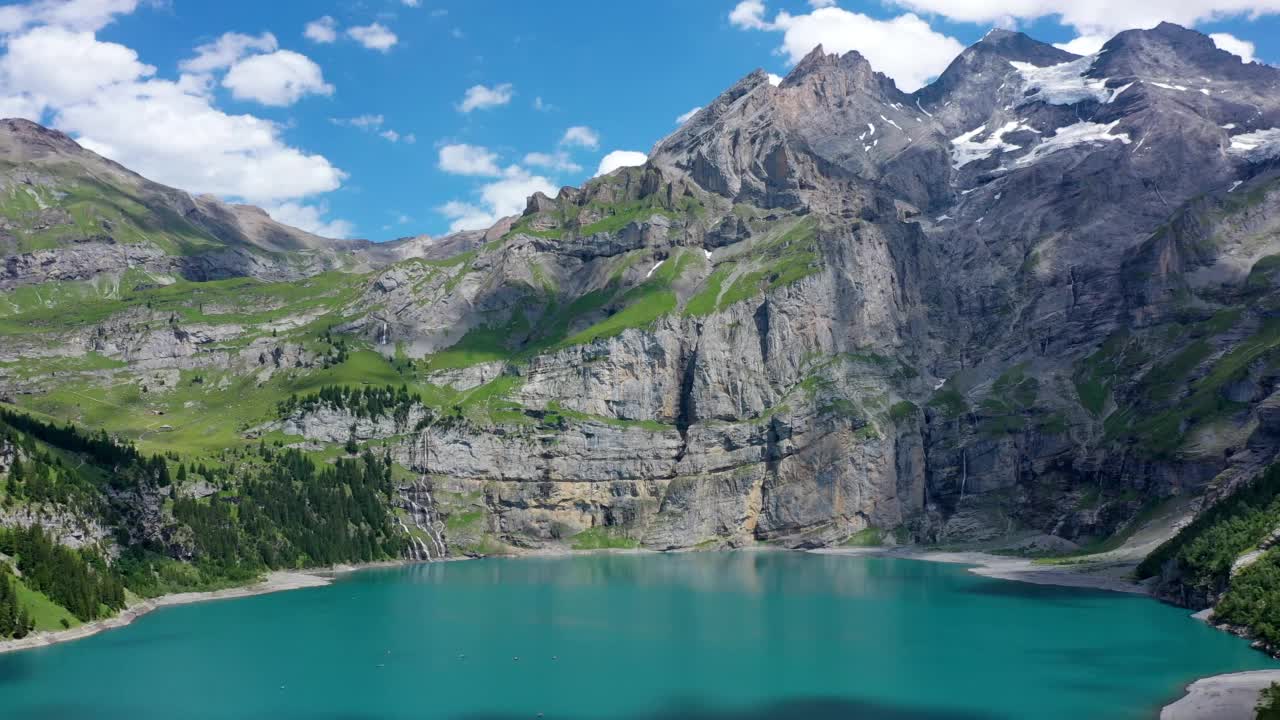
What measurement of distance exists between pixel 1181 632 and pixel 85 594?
411ft

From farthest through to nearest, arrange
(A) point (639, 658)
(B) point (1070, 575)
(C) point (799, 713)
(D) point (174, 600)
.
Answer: (B) point (1070, 575) → (D) point (174, 600) → (A) point (639, 658) → (C) point (799, 713)

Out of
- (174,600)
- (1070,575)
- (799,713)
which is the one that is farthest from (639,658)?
(1070,575)

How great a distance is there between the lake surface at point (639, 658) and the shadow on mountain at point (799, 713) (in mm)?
313

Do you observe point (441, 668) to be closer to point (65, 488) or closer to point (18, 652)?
point (18, 652)

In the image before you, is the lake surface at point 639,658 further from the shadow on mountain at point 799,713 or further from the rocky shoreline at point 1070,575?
the rocky shoreline at point 1070,575

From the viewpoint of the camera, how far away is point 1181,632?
113250 mm

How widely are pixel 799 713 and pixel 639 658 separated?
90.0 ft

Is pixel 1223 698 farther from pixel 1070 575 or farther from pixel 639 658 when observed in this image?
pixel 1070 575

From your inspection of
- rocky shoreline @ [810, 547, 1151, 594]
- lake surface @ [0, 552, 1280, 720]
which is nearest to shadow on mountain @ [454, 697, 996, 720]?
lake surface @ [0, 552, 1280, 720]

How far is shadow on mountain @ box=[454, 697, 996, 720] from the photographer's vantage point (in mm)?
78438

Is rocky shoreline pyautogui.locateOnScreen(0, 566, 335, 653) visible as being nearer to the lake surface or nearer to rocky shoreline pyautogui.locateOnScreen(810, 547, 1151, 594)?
the lake surface

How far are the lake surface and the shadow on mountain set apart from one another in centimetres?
31

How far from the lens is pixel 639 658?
10388 cm

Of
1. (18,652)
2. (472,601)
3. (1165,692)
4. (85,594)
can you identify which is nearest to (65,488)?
(85,594)
